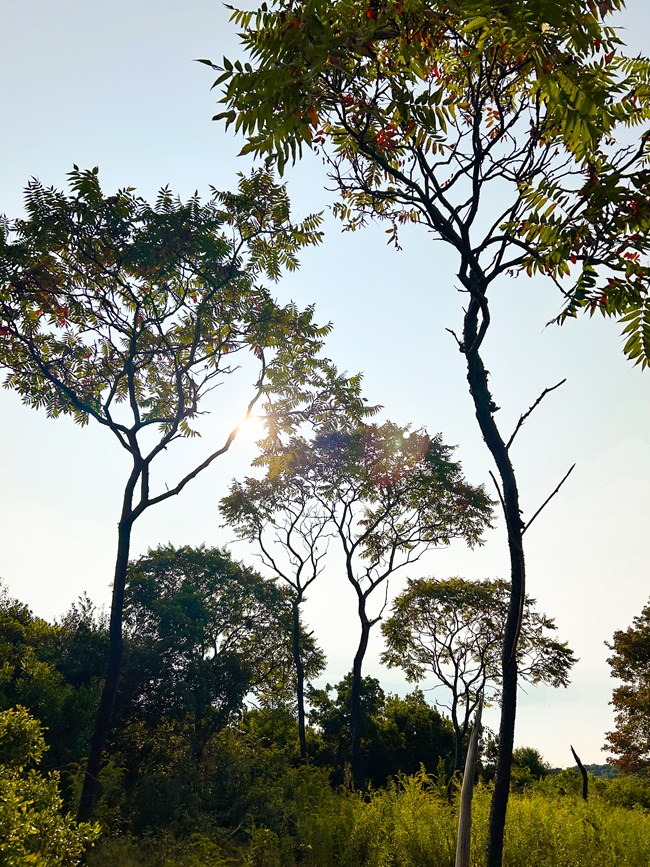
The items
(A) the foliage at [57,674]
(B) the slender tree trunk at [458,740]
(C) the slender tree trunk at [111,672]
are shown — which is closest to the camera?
(C) the slender tree trunk at [111,672]

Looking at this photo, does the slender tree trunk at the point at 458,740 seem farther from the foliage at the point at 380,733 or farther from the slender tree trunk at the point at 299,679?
the slender tree trunk at the point at 299,679

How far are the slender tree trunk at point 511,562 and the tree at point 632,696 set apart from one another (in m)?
26.4

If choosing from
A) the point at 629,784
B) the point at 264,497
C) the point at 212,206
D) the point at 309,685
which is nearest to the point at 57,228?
the point at 212,206

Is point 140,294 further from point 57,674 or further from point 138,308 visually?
point 57,674

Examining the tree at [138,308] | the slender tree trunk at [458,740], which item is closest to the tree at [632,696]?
the slender tree trunk at [458,740]

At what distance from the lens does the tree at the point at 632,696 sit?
88.2 feet

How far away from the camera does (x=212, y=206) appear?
1129 centimetres

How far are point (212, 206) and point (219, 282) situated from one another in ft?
4.89

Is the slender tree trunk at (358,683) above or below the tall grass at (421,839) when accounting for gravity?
above

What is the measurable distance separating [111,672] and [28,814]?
4.98 m

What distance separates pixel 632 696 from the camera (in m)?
26.7

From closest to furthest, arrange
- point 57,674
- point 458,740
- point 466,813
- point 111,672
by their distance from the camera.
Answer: point 466,813 → point 111,672 → point 57,674 → point 458,740

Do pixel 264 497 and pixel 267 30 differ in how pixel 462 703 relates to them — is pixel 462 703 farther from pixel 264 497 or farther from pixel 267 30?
pixel 267 30

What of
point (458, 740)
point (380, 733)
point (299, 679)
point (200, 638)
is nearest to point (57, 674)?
point (200, 638)
